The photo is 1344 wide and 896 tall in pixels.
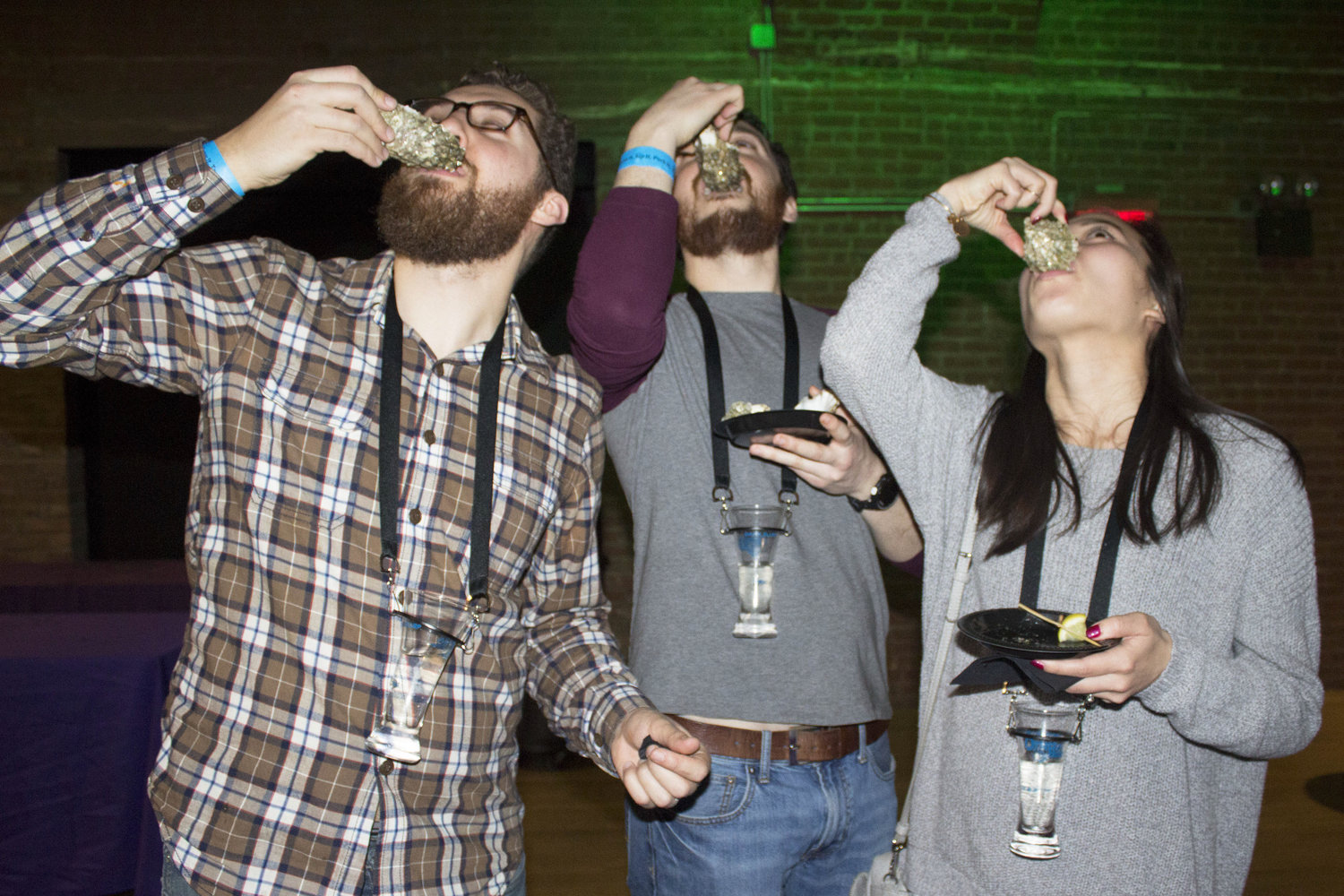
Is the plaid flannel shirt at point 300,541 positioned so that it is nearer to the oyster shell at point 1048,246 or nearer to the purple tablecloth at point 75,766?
the oyster shell at point 1048,246

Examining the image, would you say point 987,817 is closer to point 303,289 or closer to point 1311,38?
point 303,289

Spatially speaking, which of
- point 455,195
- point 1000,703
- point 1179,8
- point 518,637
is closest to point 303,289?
point 455,195

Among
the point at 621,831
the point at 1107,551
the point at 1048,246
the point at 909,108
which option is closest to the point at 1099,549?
the point at 1107,551

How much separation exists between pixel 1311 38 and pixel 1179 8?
892 mm

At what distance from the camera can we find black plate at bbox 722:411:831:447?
1837 millimetres

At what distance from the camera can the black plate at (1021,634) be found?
138 cm

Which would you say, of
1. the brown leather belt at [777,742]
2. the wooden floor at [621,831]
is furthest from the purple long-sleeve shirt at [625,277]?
the wooden floor at [621,831]

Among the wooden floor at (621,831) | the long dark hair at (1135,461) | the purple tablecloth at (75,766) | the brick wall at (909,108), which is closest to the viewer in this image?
the long dark hair at (1135,461)

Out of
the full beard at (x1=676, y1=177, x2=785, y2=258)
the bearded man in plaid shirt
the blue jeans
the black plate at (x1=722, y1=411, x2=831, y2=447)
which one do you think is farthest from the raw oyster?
the blue jeans

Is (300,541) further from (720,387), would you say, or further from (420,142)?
(720,387)

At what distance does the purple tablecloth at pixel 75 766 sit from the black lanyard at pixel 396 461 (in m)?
1.83

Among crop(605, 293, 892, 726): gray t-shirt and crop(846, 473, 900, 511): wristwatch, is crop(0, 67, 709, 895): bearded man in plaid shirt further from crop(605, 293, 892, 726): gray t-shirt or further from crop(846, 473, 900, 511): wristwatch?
crop(846, 473, 900, 511): wristwatch

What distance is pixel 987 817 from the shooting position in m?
1.60

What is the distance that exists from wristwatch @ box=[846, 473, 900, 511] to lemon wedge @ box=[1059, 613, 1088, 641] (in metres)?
0.57
